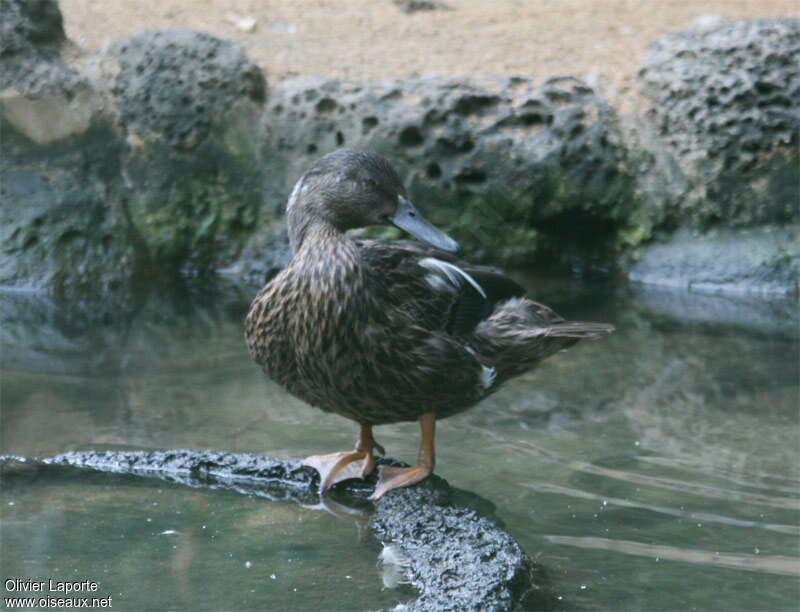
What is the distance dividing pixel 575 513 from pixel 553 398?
1.59 m

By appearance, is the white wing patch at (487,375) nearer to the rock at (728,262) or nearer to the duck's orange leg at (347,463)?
the duck's orange leg at (347,463)

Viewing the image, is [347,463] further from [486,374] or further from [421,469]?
[486,374]

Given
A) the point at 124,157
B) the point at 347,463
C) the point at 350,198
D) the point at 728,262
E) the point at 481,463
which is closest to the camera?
the point at 350,198

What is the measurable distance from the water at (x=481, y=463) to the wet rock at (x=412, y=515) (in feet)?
0.32

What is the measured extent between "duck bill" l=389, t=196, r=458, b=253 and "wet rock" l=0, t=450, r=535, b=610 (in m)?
0.88

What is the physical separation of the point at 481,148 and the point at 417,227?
4619mm

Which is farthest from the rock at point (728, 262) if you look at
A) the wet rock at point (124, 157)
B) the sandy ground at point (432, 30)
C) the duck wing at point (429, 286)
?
the duck wing at point (429, 286)

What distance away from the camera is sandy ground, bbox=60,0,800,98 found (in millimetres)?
9148

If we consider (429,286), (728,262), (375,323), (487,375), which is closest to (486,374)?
(487,375)

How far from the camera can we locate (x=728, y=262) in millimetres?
8070

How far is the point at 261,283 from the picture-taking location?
830 centimetres

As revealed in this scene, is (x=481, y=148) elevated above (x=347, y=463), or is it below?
above

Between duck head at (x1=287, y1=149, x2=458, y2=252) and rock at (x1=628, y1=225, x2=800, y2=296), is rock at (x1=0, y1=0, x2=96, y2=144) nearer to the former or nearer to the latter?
rock at (x1=628, y1=225, x2=800, y2=296)

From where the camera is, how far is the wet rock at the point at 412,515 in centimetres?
289
